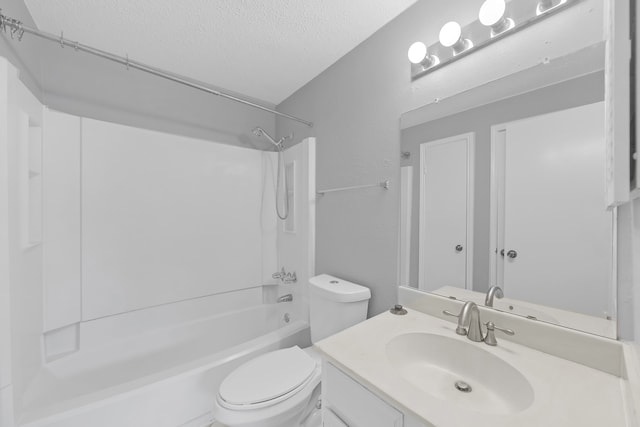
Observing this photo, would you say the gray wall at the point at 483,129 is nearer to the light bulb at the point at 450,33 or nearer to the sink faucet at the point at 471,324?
the sink faucet at the point at 471,324

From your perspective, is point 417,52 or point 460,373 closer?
point 460,373

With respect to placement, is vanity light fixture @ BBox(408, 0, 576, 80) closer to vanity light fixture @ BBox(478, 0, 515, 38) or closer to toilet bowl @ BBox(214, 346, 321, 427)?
vanity light fixture @ BBox(478, 0, 515, 38)

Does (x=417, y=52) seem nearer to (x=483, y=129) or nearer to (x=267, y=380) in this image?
(x=483, y=129)

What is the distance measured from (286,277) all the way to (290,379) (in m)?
1.02

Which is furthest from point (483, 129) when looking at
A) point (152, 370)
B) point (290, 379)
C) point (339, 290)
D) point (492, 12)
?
point (152, 370)

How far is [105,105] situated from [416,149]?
2.14m

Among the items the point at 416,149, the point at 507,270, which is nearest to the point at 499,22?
the point at 416,149

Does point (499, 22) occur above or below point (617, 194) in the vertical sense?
above

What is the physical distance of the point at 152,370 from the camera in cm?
173

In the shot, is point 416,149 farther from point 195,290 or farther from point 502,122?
point 195,290

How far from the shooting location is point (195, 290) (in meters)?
1.99

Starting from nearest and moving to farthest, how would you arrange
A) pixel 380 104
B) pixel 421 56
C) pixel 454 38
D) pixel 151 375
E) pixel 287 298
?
pixel 454 38 < pixel 421 56 < pixel 151 375 < pixel 380 104 < pixel 287 298

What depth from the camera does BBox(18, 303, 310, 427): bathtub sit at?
109cm

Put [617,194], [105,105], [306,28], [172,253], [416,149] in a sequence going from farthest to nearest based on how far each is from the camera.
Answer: [172,253]
[105,105]
[306,28]
[416,149]
[617,194]
